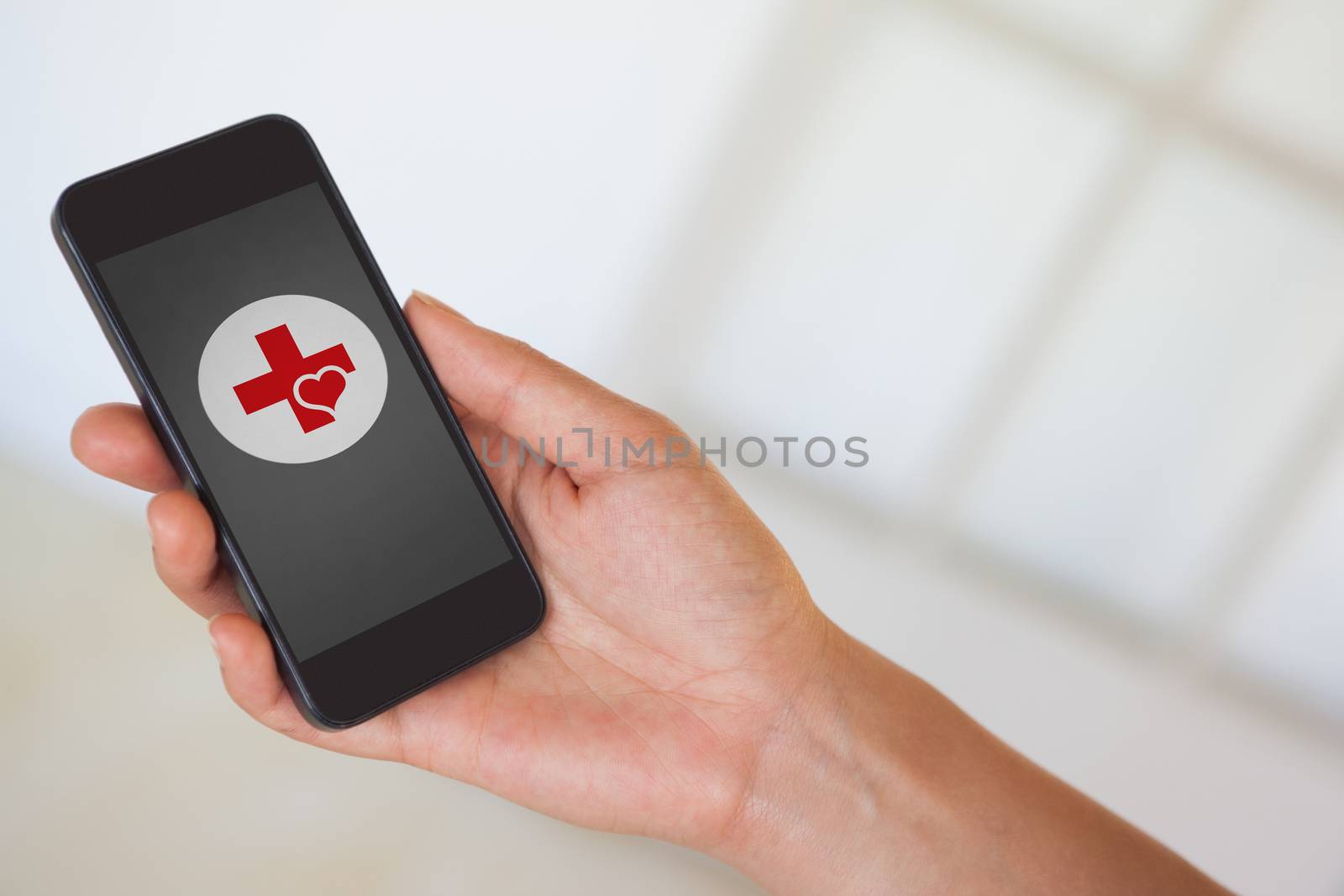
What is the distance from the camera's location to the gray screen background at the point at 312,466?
2.19 feet

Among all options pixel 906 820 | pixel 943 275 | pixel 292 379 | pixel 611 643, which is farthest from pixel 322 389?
pixel 943 275

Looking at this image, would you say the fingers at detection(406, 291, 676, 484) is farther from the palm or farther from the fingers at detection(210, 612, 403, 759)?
the fingers at detection(210, 612, 403, 759)

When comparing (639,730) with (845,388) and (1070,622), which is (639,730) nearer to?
(845,388)

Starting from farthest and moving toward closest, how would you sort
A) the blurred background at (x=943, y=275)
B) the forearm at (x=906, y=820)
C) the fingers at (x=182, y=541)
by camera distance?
the blurred background at (x=943, y=275) → the forearm at (x=906, y=820) → the fingers at (x=182, y=541)

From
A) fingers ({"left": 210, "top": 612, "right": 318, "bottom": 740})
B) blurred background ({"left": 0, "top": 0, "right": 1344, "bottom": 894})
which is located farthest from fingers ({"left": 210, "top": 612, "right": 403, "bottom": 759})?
blurred background ({"left": 0, "top": 0, "right": 1344, "bottom": 894})

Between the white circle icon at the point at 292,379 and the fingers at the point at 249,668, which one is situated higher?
the white circle icon at the point at 292,379

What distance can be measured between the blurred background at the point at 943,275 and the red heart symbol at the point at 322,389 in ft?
1.61

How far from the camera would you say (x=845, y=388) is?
1.23 m

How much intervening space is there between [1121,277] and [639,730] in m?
0.86

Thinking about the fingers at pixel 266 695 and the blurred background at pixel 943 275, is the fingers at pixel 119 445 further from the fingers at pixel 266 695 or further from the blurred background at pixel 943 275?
the blurred background at pixel 943 275

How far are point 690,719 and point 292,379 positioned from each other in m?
0.37

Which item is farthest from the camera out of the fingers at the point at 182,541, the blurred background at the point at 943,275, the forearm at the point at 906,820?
the blurred background at the point at 943,275

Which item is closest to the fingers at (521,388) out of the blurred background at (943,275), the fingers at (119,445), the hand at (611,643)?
the hand at (611,643)

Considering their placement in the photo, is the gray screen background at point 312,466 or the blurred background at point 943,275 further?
the blurred background at point 943,275
